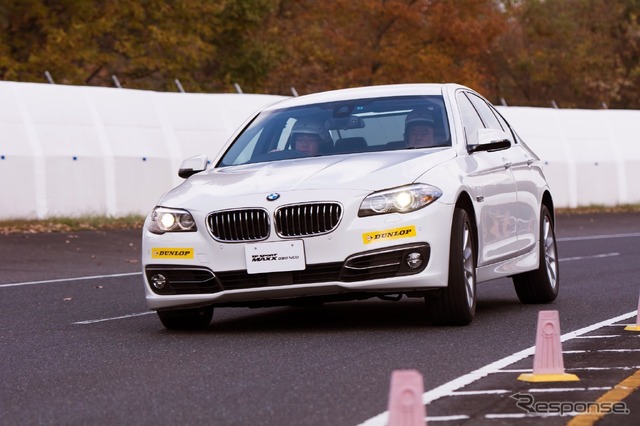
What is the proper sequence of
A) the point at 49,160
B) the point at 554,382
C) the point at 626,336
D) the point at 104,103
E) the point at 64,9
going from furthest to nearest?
the point at 64,9, the point at 104,103, the point at 49,160, the point at 626,336, the point at 554,382

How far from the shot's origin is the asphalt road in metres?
6.64

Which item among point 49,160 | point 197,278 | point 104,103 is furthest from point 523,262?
point 104,103

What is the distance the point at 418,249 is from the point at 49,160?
592 inches

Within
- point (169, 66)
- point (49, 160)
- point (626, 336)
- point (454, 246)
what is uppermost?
point (169, 66)

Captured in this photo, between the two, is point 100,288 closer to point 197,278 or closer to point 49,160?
point 197,278

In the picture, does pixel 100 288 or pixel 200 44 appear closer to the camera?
pixel 100 288

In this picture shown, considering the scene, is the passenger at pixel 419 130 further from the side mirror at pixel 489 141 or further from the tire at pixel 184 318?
the tire at pixel 184 318

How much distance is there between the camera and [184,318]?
1059 centimetres

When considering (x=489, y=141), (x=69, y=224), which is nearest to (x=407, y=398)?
(x=489, y=141)

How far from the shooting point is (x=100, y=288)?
48.3 ft

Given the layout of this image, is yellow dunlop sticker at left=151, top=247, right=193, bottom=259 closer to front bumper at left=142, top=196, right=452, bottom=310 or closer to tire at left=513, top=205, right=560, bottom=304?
front bumper at left=142, top=196, right=452, bottom=310

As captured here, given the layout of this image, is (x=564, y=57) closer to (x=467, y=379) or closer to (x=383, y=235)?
(x=383, y=235)

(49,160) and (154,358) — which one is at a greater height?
(49,160)

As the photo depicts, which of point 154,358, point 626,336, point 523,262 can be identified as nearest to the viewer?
point 154,358
